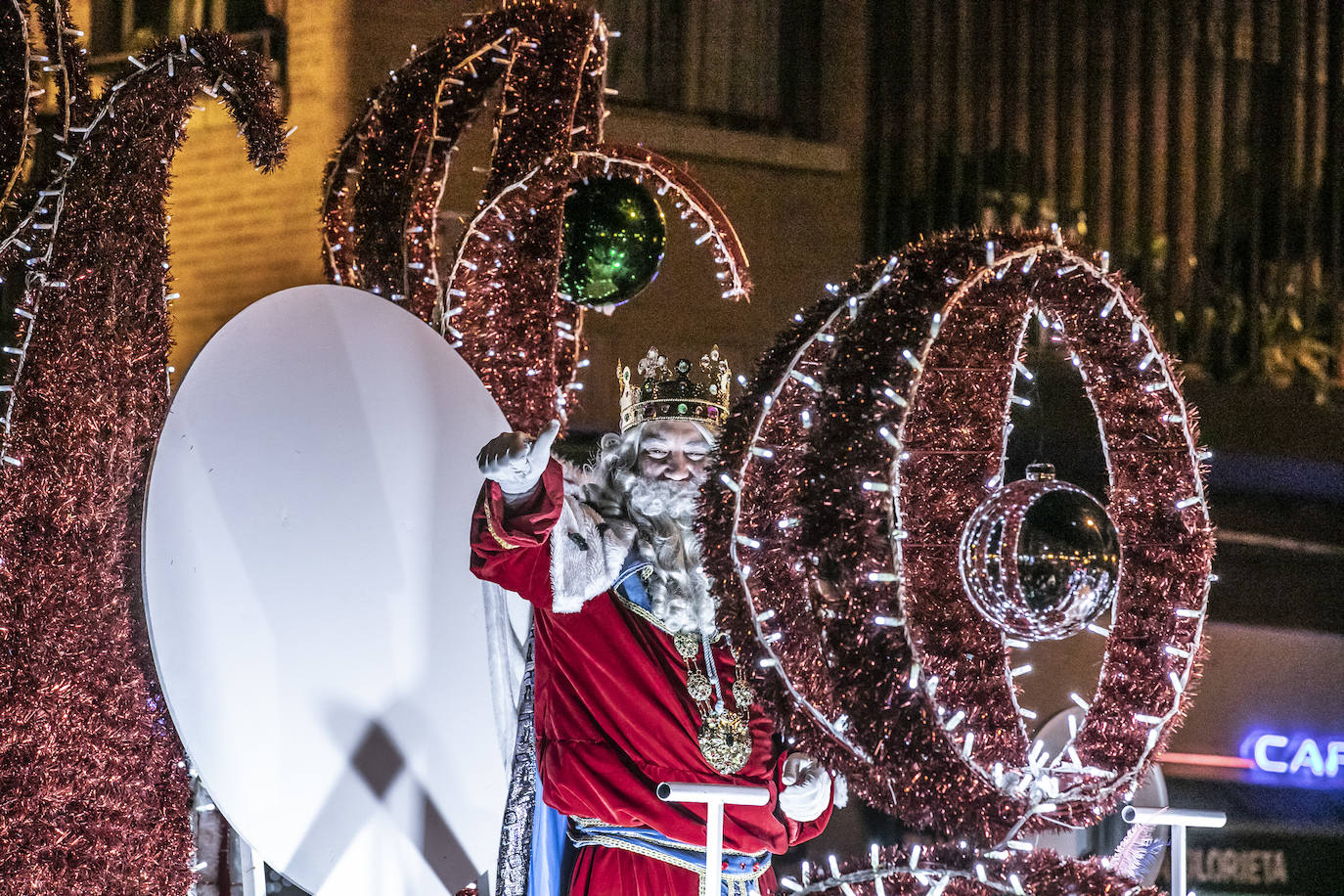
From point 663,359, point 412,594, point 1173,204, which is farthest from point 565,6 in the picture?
point 1173,204

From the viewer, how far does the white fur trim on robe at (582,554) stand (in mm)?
2859

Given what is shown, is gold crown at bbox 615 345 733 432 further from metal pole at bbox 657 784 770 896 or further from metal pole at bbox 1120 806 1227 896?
metal pole at bbox 1120 806 1227 896

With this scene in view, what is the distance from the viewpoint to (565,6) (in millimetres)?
3371

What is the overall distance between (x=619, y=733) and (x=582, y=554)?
1.22ft

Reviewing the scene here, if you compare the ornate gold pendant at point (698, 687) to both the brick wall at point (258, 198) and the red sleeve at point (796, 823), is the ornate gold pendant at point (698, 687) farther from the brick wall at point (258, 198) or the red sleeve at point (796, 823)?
the brick wall at point (258, 198)

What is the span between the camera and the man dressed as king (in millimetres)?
2857

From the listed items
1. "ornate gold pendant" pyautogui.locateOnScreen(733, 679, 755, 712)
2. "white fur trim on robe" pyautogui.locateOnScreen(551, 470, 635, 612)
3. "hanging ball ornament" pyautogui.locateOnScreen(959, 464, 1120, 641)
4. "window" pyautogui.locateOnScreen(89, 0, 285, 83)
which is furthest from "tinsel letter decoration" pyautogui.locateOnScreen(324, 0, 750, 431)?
"window" pyautogui.locateOnScreen(89, 0, 285, 83)

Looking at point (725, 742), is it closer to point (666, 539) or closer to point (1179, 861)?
point (666, 539)

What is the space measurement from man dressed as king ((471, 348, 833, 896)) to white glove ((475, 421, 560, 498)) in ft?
0.34

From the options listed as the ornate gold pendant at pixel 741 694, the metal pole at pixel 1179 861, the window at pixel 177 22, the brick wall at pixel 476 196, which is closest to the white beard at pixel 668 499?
the ornate gold pendant at pixel 741 694

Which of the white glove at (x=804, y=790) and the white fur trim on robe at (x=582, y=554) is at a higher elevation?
the white fur trim on robe at (x=582, y=554)

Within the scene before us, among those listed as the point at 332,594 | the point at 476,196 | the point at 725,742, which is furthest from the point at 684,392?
the point at 476,196

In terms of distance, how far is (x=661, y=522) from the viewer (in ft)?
10.1

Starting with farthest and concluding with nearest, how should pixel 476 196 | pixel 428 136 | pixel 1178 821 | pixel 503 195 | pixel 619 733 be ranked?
pixel 476 196, pixel 428 136, pixel 503 195, pixel 619 733, pixel 1178 821
